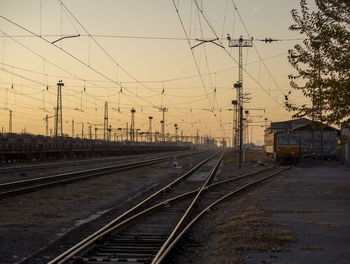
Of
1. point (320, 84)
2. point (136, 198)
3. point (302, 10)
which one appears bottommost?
point (136, 198)

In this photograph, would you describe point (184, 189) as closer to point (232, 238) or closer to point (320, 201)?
point (320, 201)

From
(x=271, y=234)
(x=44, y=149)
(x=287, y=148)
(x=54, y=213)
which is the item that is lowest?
(x=54, y=213)

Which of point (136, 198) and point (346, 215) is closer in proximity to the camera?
point (346, 215)

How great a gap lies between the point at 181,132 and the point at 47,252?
183502 millimetres

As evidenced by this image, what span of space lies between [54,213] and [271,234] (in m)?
6.57

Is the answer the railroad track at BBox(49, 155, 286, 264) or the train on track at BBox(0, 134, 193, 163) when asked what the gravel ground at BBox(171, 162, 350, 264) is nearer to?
the railroad track at BBox(49, 155, 286, 264)

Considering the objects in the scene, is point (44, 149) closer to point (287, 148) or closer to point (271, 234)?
point (287, 148)

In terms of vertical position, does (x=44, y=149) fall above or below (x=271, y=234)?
above

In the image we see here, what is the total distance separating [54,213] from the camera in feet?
44.0

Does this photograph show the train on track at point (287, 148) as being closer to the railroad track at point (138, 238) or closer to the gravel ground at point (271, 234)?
the gravel ground at point (271, 234)

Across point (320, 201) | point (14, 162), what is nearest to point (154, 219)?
point (320, 201)

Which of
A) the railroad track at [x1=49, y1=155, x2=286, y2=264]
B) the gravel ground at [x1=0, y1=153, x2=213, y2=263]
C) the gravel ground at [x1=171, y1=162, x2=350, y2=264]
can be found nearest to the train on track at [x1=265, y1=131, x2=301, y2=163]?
the gravel ground at [x1=0, y1=153, x2=213, y2=263]

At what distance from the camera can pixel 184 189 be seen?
21.3 m

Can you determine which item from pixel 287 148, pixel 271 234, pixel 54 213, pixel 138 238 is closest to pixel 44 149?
pixel 287 148
